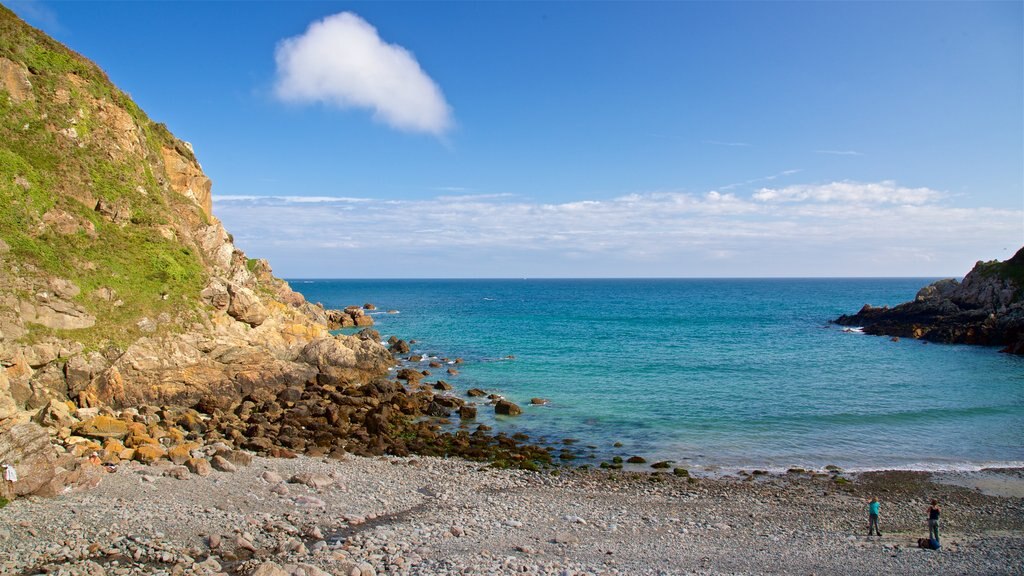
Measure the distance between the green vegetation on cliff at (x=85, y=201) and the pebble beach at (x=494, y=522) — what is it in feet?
46.4

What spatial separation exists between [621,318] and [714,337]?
28304 mm

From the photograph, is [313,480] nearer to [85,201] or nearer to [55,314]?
[55,314]

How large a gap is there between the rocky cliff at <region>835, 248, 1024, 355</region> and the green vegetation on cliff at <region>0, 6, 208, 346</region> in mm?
75456

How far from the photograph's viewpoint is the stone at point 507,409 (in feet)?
118

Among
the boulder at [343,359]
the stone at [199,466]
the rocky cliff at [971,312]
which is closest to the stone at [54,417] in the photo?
the stone at [199,466]

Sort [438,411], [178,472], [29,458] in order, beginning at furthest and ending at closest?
[438,411]
[178,472]
[29,458]

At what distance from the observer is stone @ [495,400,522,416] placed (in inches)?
1415

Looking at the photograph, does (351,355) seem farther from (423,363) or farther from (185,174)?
(185,174)

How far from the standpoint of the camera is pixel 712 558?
1709cm

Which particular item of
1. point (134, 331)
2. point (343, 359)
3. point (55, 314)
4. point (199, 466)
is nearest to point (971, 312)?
point (343, 359)

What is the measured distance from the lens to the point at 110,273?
3325 centimetres

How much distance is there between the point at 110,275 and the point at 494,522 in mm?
27101

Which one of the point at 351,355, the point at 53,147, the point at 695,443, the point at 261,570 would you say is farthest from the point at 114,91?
the point at 695,443

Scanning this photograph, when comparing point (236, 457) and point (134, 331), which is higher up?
point (134, 331)
